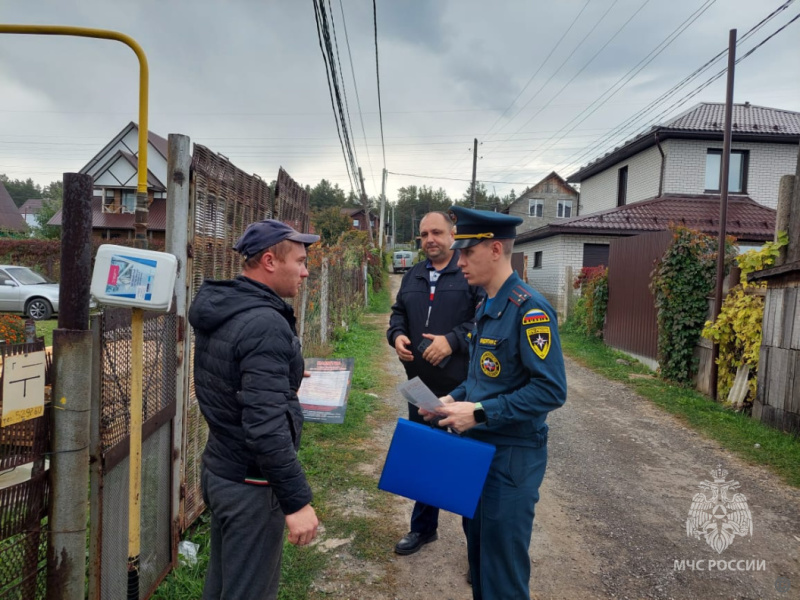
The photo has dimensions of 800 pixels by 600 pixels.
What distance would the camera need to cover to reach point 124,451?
237 cm

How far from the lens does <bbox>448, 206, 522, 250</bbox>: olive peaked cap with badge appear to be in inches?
94.9

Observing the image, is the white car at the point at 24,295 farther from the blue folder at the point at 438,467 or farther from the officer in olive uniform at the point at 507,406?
the officer in olive uniform at the point at 507,406

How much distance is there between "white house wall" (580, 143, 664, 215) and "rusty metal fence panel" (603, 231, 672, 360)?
7956 mm

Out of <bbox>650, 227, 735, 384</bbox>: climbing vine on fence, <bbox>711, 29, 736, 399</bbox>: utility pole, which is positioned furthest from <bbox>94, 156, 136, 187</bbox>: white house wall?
<bbox>711, 29, 736, 399</bbox>: utility pole

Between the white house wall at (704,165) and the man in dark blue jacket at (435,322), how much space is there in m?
16.6

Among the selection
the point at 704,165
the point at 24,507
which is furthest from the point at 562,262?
the point at 24,507

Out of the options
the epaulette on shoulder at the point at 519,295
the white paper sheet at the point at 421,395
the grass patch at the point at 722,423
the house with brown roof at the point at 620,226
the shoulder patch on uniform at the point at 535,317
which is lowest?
the grass patch at the point at 722,423

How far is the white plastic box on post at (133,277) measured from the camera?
6.37 feet

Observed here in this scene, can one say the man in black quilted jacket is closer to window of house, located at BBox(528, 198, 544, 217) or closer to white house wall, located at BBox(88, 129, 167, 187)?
white house wall, located at BBox(88, 129, 167, 187)

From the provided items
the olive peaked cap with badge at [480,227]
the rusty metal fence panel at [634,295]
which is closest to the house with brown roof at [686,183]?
the rusty metal fence panel at [634,295]

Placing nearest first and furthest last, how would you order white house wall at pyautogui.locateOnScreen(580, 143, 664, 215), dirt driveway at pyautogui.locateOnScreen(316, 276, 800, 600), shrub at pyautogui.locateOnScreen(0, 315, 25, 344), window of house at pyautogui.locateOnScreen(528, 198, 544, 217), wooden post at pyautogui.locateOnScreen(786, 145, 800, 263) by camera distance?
dirt driveway at pyautogui.locateOnScreen(316, 276, 800, 600) → wooden post at pyautogui.locateOnScreen(786, 145, 800, 263) → shrub at pyautogui.locateOnScreen(0, 315, 25, 344) → white house wall at pyautogui.locateOnScreen(580, 143, 664, 215) → window of house at pyautogui.locateOnScreen(528, 198, 544, 217)

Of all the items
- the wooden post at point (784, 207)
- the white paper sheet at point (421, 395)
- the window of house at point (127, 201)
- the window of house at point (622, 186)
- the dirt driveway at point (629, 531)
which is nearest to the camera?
the white paper sheet at point (421, 395)

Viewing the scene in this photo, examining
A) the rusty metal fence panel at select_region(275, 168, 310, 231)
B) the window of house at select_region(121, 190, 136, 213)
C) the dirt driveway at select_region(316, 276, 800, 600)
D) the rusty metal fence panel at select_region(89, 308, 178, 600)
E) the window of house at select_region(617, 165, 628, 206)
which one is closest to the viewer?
the rusty metal fence panel at select_region(89, 308, 178, 600)

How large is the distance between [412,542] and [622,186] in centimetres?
1991
